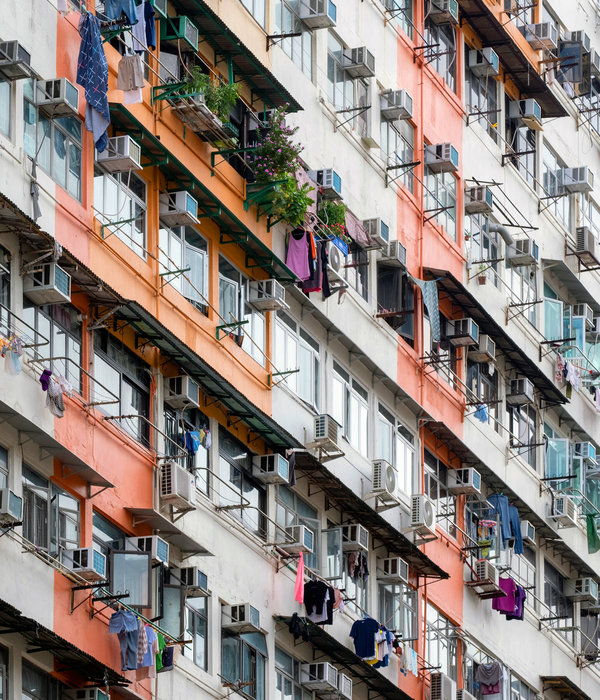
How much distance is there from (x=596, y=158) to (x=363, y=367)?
40.6 ft

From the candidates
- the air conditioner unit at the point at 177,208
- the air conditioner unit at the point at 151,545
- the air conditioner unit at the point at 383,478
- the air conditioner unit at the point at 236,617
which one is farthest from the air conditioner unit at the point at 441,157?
the air conditioner unit at the point at 151,545

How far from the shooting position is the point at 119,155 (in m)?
25.3

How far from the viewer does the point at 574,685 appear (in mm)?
35969

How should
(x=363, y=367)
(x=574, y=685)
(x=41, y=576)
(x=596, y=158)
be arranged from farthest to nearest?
(x=596, y=158) < (x=574, y=685) < (x=363, y=367) < (x=41, y=576)

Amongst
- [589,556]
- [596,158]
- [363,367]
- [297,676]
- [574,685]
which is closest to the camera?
[297,676]

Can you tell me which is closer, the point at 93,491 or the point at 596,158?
the point at 93,491

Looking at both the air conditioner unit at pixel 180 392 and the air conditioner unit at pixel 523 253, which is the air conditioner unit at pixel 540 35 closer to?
the air conditioner unit at pixel 523 253

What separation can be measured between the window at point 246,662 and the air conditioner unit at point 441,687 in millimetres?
4525

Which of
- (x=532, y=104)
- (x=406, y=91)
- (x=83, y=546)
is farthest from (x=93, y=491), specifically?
(x=532, y=104)

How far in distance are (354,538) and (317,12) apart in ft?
24.3

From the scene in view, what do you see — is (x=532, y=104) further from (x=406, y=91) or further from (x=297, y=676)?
(x=297, y=676)

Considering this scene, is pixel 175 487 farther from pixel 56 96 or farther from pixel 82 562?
pixel 56 96

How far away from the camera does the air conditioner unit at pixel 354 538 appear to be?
98.0 ft

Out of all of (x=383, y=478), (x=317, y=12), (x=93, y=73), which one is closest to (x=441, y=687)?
(x=383, y=478)
